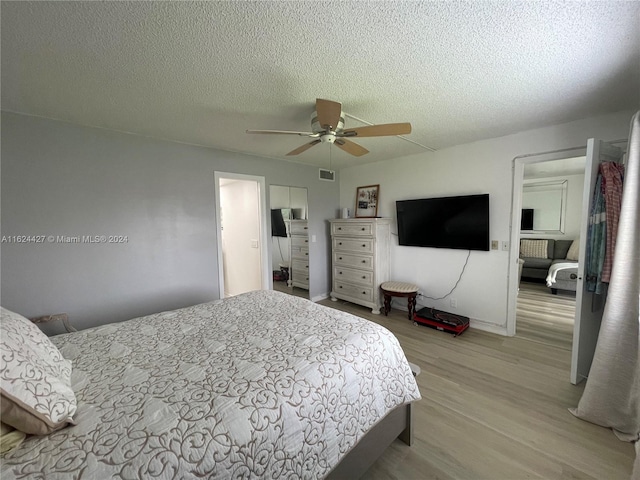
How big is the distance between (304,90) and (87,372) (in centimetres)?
205

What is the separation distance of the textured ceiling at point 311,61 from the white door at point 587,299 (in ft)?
1.46

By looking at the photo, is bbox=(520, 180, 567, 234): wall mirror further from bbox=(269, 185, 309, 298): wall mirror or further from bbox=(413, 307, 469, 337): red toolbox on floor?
bbox=(269, 185, 309, 298): wall mirror

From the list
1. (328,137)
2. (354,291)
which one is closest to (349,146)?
(328,137)

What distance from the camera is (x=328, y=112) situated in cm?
167

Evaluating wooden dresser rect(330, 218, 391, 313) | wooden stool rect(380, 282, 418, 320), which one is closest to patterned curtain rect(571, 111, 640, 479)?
wooden stool rect(380, 282, 418, 320)

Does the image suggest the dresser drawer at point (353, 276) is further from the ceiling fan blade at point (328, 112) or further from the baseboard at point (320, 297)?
the ceiling fan blade at point (328, 112)

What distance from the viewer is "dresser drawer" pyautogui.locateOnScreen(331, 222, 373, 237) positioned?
3.88m

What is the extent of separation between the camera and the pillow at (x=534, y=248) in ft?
17.8

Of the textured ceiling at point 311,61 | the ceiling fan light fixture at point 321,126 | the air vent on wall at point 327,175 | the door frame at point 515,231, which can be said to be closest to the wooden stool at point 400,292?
the door frame at point 515,231

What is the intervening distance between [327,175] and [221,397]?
3918 millimetres

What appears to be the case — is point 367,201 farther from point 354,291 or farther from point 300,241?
point 354,291

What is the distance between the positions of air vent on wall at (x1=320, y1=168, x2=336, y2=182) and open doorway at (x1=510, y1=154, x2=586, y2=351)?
2.79m

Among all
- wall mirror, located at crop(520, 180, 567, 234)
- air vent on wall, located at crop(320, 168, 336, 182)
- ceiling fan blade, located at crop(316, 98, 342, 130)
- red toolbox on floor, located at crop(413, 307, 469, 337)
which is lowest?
red toolbox on floor, located at crop(413, 307, 469, 337)

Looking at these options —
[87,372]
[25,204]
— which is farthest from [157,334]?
[25,204]
